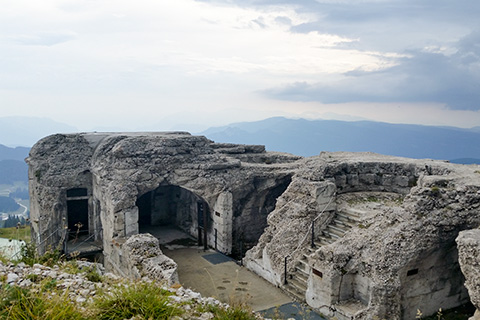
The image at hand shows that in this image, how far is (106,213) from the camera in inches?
672

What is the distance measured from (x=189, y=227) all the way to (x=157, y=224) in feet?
7.56

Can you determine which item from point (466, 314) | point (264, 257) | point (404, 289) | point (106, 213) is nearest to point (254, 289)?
point (264, 257)

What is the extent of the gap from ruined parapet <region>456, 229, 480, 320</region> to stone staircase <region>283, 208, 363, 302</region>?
4122mm

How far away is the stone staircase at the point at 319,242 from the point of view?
1288 centimetres

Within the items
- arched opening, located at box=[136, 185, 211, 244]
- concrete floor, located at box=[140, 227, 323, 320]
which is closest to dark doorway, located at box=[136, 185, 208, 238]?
arched opening, located at box=[136, 185, 211, 244]

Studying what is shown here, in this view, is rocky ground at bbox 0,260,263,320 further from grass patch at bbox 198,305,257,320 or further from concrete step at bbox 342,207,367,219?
concrete step at bbox 342,207,367,219

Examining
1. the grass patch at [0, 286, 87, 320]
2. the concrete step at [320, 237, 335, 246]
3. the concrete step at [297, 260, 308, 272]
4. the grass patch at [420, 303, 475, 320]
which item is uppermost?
the grass patch at [0, 286, 87, 320]

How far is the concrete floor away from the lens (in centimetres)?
1197

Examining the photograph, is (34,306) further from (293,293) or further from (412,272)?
(412,272)

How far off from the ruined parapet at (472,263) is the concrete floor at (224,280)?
397cm

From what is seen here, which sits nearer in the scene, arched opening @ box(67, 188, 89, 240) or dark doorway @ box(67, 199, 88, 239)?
arched opening @ box(67, 188, 89, 240)

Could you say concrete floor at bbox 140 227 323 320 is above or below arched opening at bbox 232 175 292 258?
below

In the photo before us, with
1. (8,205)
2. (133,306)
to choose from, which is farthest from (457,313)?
(8,205)

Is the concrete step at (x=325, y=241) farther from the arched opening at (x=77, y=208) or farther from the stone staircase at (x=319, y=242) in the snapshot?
the arched opening at (x=77, y=208)
